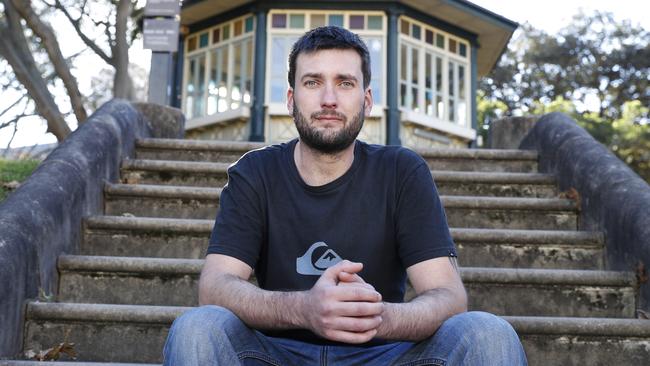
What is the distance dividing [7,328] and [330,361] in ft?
Result: 4.74

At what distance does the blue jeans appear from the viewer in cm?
190

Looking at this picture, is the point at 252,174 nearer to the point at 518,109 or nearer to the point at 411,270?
the point at 411,270

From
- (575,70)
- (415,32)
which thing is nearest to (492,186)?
(415,32)

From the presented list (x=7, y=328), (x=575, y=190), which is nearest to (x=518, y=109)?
(x=575, y=190)

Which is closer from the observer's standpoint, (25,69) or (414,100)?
(25,69)

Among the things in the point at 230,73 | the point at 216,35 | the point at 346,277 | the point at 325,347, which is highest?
the point at 216,35

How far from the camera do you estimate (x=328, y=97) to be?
2.39m

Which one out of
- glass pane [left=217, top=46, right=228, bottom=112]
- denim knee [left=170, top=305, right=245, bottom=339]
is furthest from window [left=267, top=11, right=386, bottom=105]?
denim knee [left=170, top=305, right=245, bottom=339]

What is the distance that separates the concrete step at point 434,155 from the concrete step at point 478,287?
79.5 inches

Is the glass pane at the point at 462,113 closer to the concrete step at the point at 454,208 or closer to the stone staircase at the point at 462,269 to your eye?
the stone staircase at the point at 462,269

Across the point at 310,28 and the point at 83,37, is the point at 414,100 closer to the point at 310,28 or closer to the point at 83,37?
the point at 310,28

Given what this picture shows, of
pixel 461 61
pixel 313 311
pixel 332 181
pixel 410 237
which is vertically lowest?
pixel 313 311

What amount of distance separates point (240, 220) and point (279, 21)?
10149 mm

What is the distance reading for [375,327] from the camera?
6.47 ft
